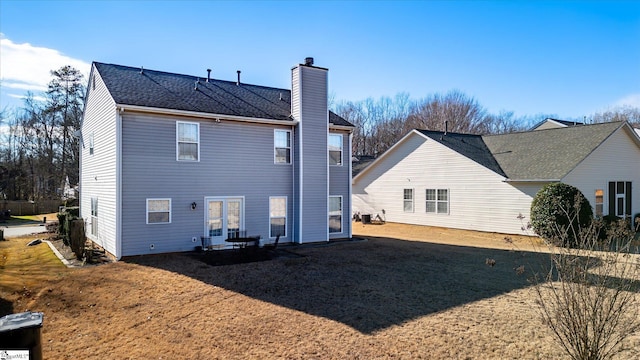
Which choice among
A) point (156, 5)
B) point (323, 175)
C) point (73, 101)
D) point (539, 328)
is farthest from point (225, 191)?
point (73, 101)

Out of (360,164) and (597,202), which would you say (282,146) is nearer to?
(597,202)

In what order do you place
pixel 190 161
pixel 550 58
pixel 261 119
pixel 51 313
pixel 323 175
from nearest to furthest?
pixel 51 313 → pixel 190 161 → pixel 261 119 → pixel 323 175 → pixel 550 58

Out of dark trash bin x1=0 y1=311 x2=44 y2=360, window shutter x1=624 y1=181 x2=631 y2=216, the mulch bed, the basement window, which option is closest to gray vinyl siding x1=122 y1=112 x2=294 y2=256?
the basement window

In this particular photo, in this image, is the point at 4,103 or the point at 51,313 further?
the point at 4,103

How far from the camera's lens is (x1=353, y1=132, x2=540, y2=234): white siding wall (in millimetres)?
18438

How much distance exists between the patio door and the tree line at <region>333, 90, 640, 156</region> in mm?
30285

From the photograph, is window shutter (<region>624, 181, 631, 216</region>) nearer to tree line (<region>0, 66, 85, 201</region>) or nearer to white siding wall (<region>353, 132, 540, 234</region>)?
white siding wall (<region>353, 132, 540, 234</region>)

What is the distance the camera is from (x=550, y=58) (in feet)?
84.0

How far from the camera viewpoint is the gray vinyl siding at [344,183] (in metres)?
16.5

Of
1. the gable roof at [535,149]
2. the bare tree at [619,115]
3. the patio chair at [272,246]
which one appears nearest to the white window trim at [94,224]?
the patio chair at [272,246]

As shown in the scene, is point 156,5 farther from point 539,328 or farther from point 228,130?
point 539,328

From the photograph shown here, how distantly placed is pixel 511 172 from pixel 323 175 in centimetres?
979

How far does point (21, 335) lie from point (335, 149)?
13.7 m

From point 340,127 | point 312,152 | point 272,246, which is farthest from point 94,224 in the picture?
point 340,127
